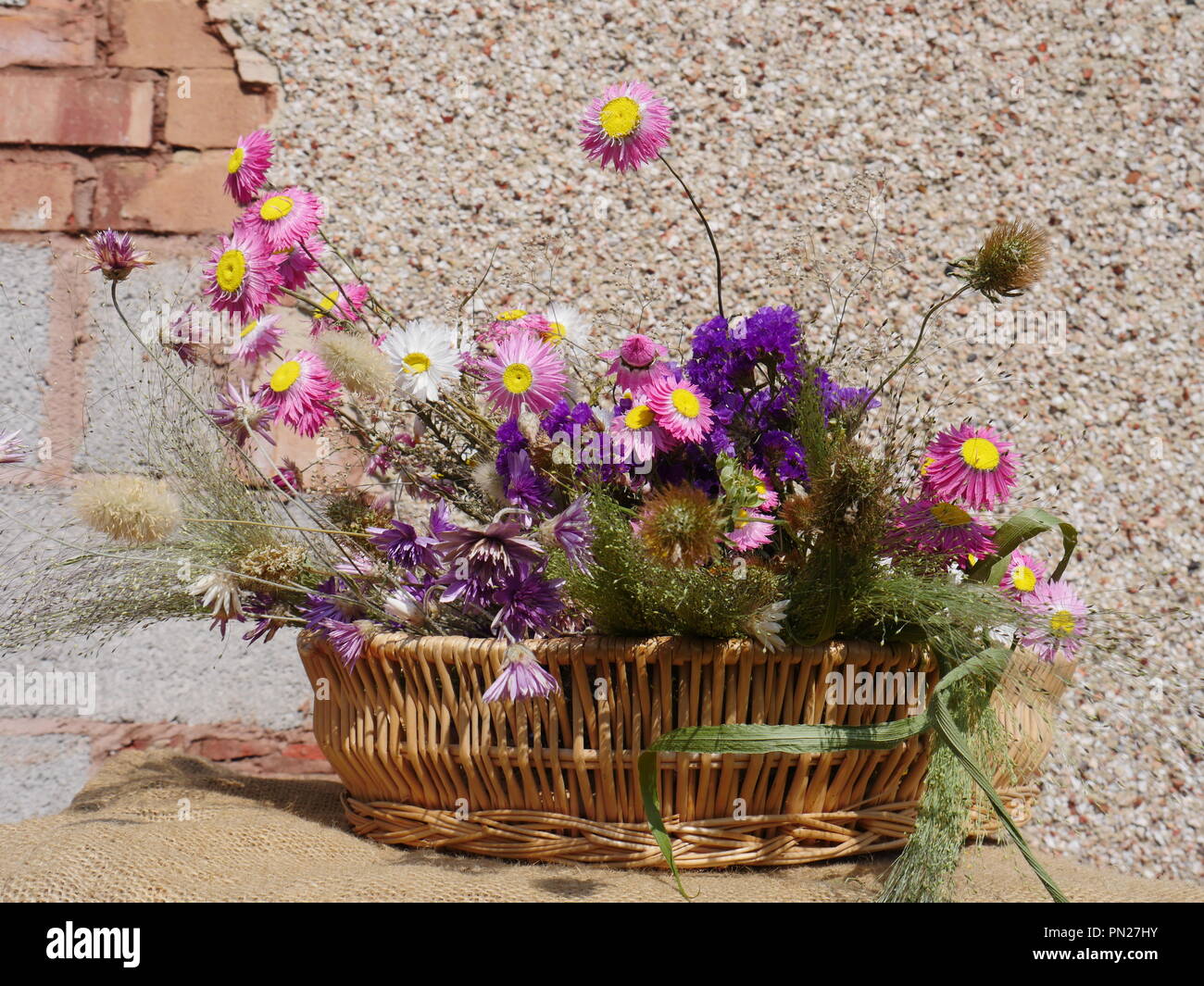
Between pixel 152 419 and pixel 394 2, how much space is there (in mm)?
956

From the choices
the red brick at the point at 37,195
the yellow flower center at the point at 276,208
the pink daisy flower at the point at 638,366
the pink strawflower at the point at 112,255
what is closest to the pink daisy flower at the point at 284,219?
the yellow flower center at the point at 276,208

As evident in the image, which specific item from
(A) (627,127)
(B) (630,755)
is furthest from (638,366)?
(B) (630,755)

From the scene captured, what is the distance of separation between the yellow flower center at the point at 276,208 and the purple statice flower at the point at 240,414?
7.6 inches

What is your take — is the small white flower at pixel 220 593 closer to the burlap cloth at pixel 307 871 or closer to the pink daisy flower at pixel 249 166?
the burlap cloth at pixel 307 871

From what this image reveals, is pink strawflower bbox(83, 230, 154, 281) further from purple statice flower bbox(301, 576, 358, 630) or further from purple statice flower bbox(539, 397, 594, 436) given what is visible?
purple statice flower bbox(539, 397, 594, 436)

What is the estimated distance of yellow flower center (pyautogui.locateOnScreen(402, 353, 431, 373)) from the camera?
106 cm

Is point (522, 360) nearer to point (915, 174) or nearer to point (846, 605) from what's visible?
point (846, 605)

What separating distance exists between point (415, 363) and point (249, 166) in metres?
0.35

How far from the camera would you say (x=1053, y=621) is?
1053mm

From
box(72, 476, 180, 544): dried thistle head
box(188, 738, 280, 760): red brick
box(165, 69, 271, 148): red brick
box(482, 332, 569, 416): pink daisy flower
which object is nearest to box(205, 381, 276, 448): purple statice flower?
box(72, 476, 180, 544): dried thistle head

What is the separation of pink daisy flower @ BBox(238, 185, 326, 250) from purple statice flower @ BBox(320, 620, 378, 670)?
426 millimetres

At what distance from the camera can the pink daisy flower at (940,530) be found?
3.27 ft

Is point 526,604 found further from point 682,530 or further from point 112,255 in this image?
point 112,255

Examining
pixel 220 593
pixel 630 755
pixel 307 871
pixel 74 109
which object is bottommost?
pixel 307 871
